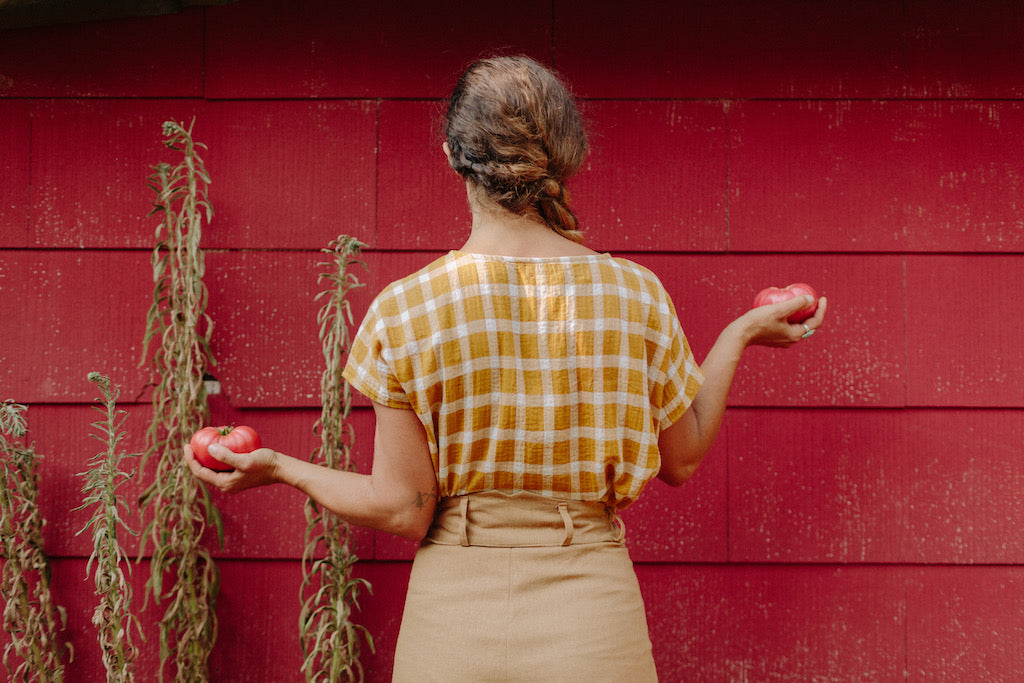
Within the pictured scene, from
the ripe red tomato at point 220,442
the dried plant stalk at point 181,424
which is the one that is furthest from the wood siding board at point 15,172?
the ripe red tomato at point 220,442

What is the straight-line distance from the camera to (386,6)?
75.1 inches

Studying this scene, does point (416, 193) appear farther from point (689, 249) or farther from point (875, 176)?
point (875, 176)

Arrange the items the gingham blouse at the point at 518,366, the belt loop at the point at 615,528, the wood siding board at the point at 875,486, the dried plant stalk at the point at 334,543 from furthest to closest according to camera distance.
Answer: the wood siding board at the point at 875,486 → the dried plant stalk at the point at 334,543 → the belt loop at the point at 615,528 → the gingham blouse at the point at 518,366

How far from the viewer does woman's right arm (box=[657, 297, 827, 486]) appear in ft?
3.87

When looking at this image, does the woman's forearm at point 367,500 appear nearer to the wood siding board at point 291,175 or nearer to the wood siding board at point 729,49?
the wood siding board at point 291,175

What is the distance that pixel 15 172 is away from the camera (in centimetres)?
189

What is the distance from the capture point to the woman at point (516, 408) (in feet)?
3.43

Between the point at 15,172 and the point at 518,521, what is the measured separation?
168 cm

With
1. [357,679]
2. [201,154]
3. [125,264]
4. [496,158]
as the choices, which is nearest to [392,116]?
[201,154]

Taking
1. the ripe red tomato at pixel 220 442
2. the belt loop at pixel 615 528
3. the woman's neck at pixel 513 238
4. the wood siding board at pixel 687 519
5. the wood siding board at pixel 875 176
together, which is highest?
the wood siding board at pixel 875 176

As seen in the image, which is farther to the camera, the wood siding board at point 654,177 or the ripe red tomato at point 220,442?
the wood siding board at point 654,177

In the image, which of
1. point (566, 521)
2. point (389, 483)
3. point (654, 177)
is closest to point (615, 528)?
point (566, 521)

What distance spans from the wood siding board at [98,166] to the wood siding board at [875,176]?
Result: 4.79 feet

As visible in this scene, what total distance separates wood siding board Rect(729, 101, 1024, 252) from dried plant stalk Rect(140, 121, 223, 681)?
135 centimetres
